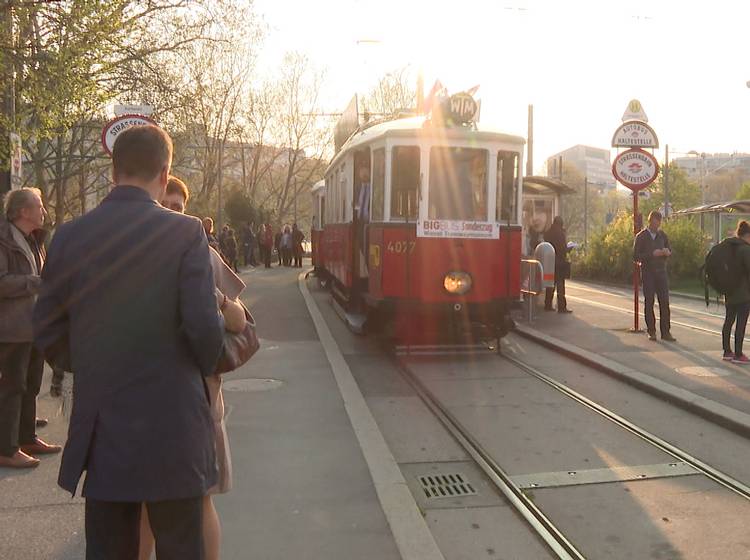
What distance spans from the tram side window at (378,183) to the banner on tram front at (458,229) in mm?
695

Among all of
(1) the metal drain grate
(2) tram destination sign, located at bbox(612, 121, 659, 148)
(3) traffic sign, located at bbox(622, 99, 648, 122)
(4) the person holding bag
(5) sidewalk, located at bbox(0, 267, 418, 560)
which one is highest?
(3) traffic sign, located at bbox(622, 99, 648, 122)

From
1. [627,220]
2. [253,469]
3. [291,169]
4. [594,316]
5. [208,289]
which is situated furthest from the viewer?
[291,169]

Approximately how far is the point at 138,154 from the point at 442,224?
7.30 metres

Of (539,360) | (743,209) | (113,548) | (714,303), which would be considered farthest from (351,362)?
(743,209)

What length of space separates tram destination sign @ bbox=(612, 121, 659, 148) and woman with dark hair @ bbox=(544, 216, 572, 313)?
11.8ft

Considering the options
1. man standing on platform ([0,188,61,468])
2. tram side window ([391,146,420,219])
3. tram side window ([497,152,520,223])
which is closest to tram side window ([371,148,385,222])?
tram side window ([391,146,420,219])

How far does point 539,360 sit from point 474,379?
64.0 inches

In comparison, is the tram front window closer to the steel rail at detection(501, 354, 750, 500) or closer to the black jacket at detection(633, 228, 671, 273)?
the steel rail at detection(501, 354, 750, 500)

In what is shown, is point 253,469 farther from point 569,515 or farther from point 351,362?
point 351,362

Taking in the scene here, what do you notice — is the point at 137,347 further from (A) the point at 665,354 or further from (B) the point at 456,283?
(A) the point at 665,354

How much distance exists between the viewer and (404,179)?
32.2 feet

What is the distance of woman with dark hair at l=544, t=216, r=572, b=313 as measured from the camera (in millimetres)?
14609

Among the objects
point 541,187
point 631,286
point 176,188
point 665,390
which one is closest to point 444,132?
point 665,390

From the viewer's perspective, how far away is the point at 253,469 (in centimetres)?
516
